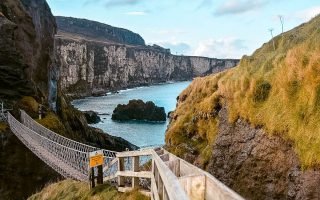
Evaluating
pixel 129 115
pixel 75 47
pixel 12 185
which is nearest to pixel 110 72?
pixel 75 47

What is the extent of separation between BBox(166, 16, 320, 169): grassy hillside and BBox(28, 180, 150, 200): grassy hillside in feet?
Answer: 7.61

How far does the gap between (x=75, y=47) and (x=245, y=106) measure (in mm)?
176336

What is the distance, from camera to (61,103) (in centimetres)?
4716

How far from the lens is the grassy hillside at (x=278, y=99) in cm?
671

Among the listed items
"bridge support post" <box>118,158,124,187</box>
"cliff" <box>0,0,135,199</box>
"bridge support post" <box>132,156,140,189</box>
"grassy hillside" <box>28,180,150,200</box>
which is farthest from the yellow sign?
"cliff" <box>0,0,135,199</box>

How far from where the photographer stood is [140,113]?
85375 mm

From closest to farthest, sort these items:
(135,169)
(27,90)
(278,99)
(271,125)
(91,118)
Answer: (271,125)
(278,99)
(135,169)
(27,90)
(91,118)

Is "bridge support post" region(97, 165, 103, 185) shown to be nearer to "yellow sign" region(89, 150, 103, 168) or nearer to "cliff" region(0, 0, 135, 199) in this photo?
"yellow sign" region(89, 150, 103, 168)

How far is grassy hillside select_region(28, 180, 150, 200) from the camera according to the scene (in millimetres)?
8550

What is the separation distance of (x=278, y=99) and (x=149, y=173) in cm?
284

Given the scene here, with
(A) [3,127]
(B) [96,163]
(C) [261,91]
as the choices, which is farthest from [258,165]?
(A) [3,127]

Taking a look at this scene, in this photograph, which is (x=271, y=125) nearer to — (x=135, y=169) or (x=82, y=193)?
(x=135, y=169)

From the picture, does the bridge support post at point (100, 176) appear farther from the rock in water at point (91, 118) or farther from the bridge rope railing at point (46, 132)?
the rock in water at point (91, 118)

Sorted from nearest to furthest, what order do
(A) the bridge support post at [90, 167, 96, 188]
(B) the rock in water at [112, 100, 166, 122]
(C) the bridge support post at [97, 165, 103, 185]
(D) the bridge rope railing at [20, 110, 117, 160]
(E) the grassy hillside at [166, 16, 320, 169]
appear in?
1. (E) the grassy hillside at [166, 16, 320, 169]
2. (A) the bridge support post at [90, 167, 96, 188]
3. (C) the bridge support post at [97, 165, 103, 185]
4. (D) the bridge rope railing at [20, 110, 117, 160]
5. (B) the rock in water at [112, 100, 166, 122]
